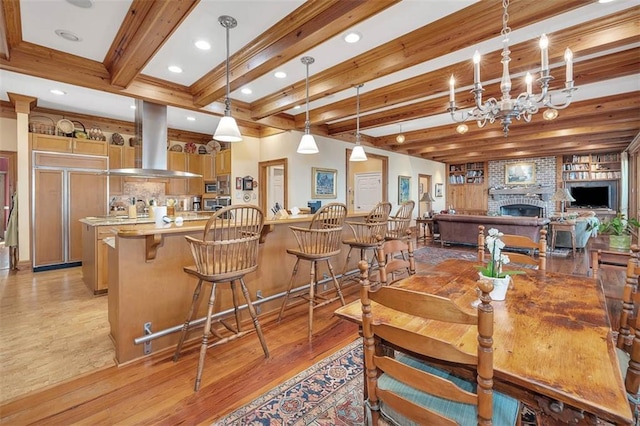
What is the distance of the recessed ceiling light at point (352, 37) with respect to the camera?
2.68 m

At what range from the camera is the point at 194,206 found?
6.88 meters

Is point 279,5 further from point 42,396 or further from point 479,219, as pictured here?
point 479,219

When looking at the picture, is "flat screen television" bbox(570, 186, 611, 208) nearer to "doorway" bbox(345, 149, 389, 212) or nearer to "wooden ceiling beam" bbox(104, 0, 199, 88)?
"doorway" bbox(345, 149, 389, 212)

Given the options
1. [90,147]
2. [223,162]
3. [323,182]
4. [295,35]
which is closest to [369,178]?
[323,182]

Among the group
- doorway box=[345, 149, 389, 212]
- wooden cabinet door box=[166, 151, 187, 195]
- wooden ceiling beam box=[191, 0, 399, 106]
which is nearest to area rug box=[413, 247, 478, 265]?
doorway box=[345, 149, 389, 212]

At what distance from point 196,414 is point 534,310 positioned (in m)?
1.83

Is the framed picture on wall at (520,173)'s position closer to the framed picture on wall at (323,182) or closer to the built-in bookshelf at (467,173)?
the built-in bookshelf at (467,173)

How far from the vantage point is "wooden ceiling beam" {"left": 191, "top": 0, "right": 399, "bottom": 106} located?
213cm

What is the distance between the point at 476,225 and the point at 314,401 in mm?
6103

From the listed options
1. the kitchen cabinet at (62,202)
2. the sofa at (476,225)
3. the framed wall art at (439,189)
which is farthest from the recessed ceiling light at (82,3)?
the framed wall art at (439,189)

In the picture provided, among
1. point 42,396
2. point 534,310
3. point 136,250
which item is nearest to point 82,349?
point 42,396

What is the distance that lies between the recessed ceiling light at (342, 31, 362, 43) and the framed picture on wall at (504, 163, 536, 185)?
10.0m

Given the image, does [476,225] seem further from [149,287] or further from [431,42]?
[149,287]

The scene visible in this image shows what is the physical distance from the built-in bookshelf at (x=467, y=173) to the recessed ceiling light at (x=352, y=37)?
10055 millimetres
